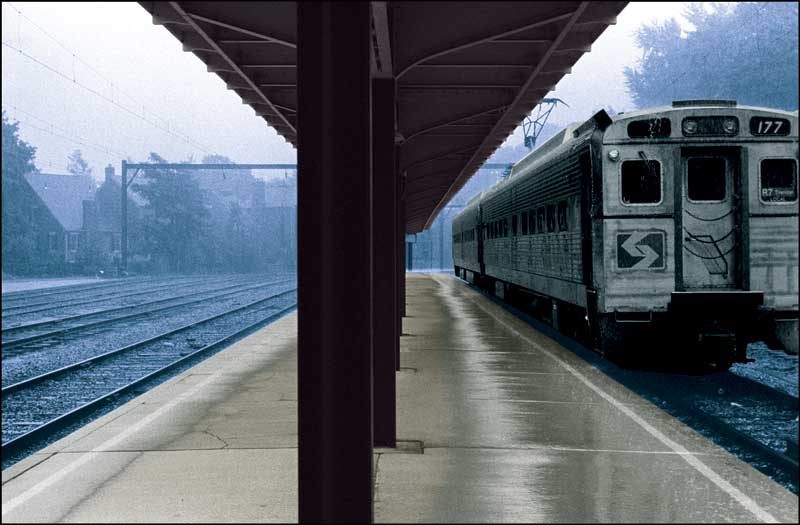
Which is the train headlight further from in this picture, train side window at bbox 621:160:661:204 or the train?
train side window at bbox 621:160:661:204

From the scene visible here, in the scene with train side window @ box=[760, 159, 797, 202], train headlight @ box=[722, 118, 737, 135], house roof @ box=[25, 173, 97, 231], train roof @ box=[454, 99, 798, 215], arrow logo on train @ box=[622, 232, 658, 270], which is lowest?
arrow logo on train @ box=[622, 232, 658, 270]

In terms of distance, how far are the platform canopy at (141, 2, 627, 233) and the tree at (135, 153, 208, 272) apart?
2727 inches

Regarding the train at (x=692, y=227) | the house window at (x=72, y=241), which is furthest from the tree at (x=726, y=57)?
the house window at (x=72, y=241)

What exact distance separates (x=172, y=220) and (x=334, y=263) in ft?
264

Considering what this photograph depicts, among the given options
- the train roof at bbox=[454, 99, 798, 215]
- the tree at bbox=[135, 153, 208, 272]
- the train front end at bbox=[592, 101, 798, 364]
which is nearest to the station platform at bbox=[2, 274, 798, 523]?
the train front end at bbox=[592, 101, 798, 364]

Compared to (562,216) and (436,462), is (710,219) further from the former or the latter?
(436,462)

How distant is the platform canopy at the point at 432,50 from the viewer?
26.1 feet

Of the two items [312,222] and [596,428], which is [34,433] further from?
[312,222]

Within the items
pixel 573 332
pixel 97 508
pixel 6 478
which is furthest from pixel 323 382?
pixel 573 332

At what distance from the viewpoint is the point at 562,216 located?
1401 cm

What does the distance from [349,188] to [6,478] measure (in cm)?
397

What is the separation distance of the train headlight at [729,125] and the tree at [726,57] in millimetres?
38004

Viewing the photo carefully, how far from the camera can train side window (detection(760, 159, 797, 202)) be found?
11.5 meters

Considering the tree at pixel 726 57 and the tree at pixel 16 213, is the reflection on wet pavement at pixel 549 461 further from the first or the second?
the tree at pixel 16 213
